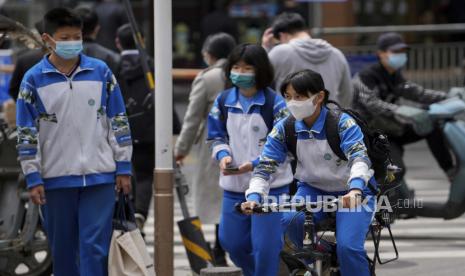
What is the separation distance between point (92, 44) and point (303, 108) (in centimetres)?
397

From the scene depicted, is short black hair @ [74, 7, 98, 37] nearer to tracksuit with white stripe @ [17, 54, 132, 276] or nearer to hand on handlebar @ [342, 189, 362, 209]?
tracksuit with white stripe @ [17, 54, 132, 276]

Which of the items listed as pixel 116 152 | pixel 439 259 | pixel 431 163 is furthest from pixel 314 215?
pixel 431 163

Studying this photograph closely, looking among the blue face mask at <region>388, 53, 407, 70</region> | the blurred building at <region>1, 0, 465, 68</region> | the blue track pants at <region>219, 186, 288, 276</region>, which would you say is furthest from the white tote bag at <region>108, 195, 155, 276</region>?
the blurred building at <region>1, 0, 465, 68</region>

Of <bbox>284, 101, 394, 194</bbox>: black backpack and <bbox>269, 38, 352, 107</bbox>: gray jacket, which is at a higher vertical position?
<bbox>269, 38, 352, 107</bbox>: gray jacket

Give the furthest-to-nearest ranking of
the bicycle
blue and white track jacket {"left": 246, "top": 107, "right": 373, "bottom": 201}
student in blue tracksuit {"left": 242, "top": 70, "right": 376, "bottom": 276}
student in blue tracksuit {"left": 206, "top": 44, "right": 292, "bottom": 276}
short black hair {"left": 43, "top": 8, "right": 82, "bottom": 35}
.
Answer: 1. student in blue tracksuit {"left": 206, "top": 44, "right": 292, "bottom": 276}
2. short black hair {"left": 43, "top": 8, "right": 82, "bottom": 35}
3. blue and white track jacket {"left": 246, "top": 107, "right": 373, "bottom": 201}
4. student in blue tracksuit {"left": 242, "top": 70, "right": 376, "bottom": 276}
5. the bicycle

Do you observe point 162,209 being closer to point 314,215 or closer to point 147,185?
point 314,215

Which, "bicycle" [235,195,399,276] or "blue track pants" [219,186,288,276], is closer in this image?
"bicycle" [235,195,399,276]

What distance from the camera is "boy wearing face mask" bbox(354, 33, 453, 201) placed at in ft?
37.8

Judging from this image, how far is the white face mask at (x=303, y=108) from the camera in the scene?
7.39 metres

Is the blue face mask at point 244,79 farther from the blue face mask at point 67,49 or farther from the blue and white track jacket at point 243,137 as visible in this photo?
the blue face mask at point 67,49

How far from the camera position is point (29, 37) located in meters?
9.60

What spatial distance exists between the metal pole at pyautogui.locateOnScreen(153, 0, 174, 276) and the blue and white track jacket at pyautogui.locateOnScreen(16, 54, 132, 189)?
51 centimetres

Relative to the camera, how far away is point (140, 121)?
10.8 m

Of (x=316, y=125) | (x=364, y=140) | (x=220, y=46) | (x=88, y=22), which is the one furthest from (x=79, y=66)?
(x=88, y=22)
